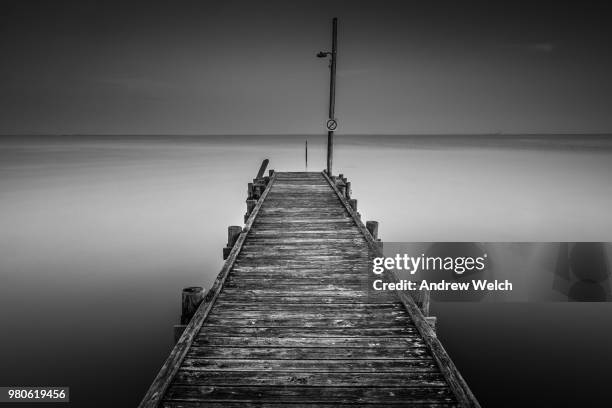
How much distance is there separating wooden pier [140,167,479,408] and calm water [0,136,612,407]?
327cm

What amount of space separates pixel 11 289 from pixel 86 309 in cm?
289

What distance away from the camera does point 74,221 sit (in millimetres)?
20844

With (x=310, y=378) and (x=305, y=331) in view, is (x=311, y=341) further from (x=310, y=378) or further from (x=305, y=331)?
(x=310, y=378)

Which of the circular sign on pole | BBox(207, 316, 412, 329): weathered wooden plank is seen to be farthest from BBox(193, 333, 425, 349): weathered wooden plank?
the circular sign on pole

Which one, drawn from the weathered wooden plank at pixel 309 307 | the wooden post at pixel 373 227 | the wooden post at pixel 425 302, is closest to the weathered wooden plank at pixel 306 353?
the weathered wooden plank at pixel 309 307

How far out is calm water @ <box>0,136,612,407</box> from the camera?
760 centimetres

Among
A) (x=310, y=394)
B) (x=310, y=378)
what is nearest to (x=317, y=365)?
(x=310, y=378)

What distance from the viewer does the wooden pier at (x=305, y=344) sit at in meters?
3.55

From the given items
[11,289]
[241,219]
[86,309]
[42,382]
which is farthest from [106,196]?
[42,382]

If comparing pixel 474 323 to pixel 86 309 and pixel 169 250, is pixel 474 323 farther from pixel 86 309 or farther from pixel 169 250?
pixel 169 250

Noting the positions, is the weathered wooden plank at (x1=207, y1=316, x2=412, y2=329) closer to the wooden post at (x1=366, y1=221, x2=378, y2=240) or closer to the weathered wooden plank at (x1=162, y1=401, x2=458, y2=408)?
the weathered wooden plank at (x1=162, y1=401, x2=458, y2=408)

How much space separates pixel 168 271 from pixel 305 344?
34.5 feet

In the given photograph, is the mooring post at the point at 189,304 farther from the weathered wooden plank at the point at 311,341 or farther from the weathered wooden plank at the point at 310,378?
the weathered wooden plank at the point at 310,378

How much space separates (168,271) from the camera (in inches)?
541
